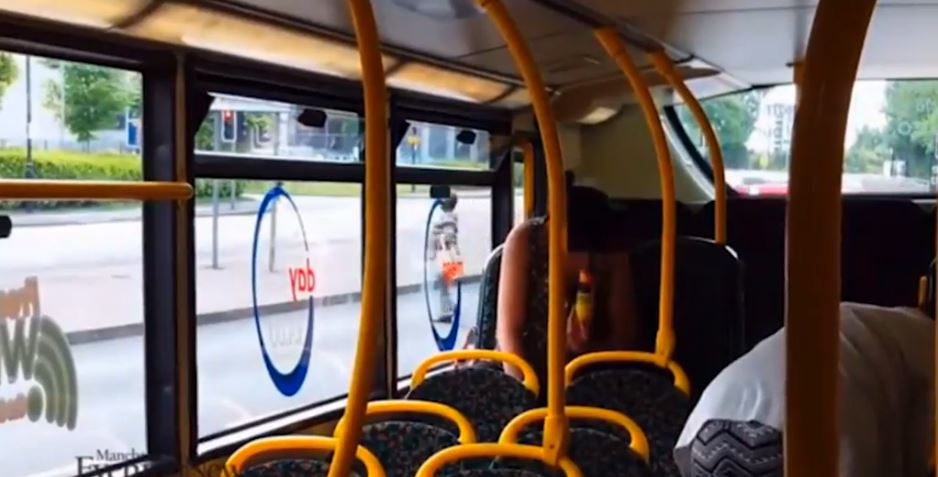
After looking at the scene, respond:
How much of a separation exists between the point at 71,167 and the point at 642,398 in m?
1.57

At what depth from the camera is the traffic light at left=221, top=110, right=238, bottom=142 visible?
2863 mm

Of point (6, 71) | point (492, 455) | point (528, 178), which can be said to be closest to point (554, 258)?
point (492, 455)

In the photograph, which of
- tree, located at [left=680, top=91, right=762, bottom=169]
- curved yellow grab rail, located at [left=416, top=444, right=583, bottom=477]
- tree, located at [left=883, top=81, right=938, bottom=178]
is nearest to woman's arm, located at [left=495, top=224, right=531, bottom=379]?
curved yellow grab rail, located at [left=416, top=444, right=583, bottom=477]

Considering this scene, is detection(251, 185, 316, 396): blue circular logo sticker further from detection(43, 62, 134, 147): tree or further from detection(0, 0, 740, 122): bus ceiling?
detection(43, 62, 134, 147): tree

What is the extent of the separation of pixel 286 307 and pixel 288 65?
0.71 m

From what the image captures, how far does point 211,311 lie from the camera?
2887mm

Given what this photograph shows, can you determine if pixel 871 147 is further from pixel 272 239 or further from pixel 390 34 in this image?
pixel 272 239

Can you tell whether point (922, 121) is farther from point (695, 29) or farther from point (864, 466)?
point (864, 466)

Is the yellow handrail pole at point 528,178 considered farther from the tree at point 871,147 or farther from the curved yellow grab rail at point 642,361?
the tree at point 871,147

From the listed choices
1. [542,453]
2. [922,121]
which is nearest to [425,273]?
[542,453]

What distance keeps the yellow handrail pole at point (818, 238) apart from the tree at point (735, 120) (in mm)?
4722

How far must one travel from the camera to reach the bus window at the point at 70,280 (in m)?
2.32

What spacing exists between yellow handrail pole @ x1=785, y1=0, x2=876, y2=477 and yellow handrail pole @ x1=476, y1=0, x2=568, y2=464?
3.93ft

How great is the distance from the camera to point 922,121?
16.7 feet
